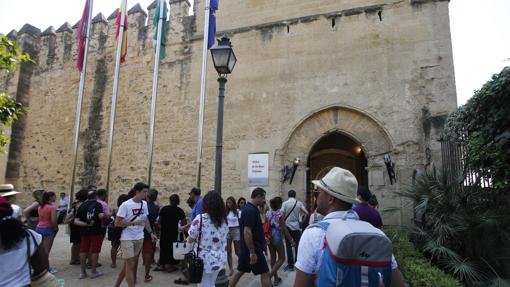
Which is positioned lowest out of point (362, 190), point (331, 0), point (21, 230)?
point (21, 230)

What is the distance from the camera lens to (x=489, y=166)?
5871 millimetres

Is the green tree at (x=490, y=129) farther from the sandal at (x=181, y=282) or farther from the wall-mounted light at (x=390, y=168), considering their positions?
the sandal at (x=181, y=282)

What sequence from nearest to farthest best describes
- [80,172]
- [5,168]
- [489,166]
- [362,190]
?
[362,190]
[489,166]
[80,172]
[5,168]

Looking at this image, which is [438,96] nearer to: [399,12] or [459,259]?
[399,12]

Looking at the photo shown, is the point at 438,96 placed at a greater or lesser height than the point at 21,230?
greater

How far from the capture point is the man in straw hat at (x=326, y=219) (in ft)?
6.06

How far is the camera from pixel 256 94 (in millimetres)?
11195

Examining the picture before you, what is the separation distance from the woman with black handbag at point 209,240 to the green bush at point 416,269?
247cm

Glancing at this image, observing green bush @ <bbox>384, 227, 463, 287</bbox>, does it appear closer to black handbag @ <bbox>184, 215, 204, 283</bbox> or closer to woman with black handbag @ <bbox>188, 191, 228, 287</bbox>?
woman with black handbag @ <bbox>188, 191, 228, 287</bbox>

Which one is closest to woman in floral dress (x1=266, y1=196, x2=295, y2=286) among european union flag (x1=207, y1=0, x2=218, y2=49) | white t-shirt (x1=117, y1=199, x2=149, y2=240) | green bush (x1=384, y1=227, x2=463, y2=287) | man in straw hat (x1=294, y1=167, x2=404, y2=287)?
green bush (x1=384, y1=227, x2=463, y2=287)

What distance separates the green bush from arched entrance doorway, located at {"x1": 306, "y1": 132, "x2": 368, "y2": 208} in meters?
7.09

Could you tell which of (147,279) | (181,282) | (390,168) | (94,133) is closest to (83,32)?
(94,133)

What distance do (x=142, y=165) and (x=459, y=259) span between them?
9969 millimetres

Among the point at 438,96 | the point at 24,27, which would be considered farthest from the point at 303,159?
the point at 24,27
